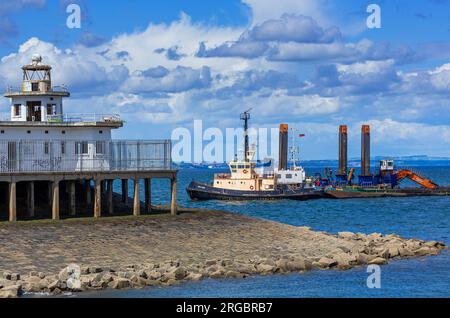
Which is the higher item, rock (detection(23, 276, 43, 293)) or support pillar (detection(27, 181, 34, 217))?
support pillar (detection(27, 181, 34, 217))

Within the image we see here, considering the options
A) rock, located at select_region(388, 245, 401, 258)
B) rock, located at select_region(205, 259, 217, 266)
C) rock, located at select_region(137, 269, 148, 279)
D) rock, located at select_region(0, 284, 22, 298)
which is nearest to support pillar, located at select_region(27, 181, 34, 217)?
rock, located at select_region(205, 259, 217, 266)

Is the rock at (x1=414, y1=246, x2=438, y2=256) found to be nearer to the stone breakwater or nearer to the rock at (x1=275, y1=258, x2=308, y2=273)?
the stone breakwater

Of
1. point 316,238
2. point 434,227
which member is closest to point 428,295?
point 316,238

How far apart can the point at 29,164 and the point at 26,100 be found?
4615 millimetres

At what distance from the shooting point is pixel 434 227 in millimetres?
69062

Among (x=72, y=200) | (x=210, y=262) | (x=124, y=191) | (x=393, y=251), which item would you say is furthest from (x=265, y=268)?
(x=124, y=191)

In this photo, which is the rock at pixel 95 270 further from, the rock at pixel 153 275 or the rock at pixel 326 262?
the rock at pixel 326 262

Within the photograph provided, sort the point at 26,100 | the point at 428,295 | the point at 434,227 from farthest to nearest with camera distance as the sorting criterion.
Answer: the point at 434,227 < the point at 26,100 < the point at 428,295

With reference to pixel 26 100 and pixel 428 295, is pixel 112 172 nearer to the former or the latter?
pixel 26 100

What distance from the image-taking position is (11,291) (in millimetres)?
35250

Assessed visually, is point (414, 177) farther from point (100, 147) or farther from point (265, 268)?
point (265, 268)

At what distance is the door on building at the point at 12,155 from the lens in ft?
166

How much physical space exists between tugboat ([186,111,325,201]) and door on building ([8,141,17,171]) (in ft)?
153

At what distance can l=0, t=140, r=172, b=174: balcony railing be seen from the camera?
5147cm
